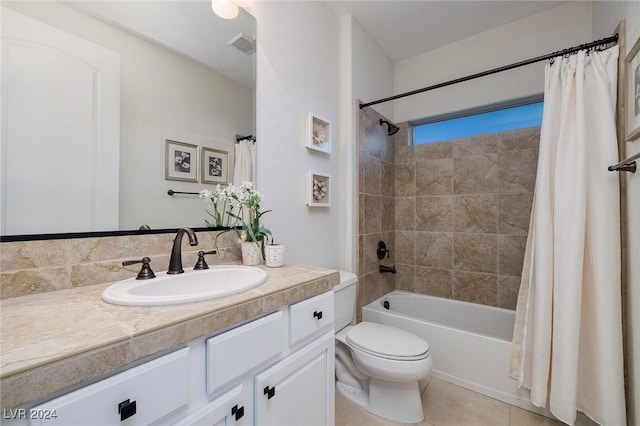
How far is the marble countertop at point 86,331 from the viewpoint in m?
0.44

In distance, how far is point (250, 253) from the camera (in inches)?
49.9

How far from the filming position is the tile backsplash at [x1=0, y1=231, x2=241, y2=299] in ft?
2.58

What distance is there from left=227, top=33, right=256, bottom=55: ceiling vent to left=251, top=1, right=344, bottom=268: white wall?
4 cm

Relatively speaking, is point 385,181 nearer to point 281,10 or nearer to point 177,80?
point 281,10

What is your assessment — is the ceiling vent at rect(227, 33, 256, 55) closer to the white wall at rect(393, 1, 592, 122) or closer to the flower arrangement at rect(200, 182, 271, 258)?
the flower arrangement at rect(200, 182, 271, 258)

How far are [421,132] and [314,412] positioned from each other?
247 centimetres

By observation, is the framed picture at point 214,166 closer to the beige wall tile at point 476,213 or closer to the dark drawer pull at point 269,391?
the dark drawer pull at point 269,391

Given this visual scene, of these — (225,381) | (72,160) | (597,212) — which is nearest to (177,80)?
(72,160)

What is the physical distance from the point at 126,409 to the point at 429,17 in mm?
2754

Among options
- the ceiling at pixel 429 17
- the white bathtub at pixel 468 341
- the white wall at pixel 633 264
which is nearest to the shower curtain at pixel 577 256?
the white wall at pixel 633 264

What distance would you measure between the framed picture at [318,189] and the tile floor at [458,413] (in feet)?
4.10

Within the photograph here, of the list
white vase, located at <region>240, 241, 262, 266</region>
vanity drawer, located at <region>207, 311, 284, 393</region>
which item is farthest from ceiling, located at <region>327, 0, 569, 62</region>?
vanity drawer, located at <region>207, 311, 284, 393</region>

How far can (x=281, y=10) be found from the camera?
160 cm

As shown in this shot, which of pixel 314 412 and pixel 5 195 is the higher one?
pixel 5 195
